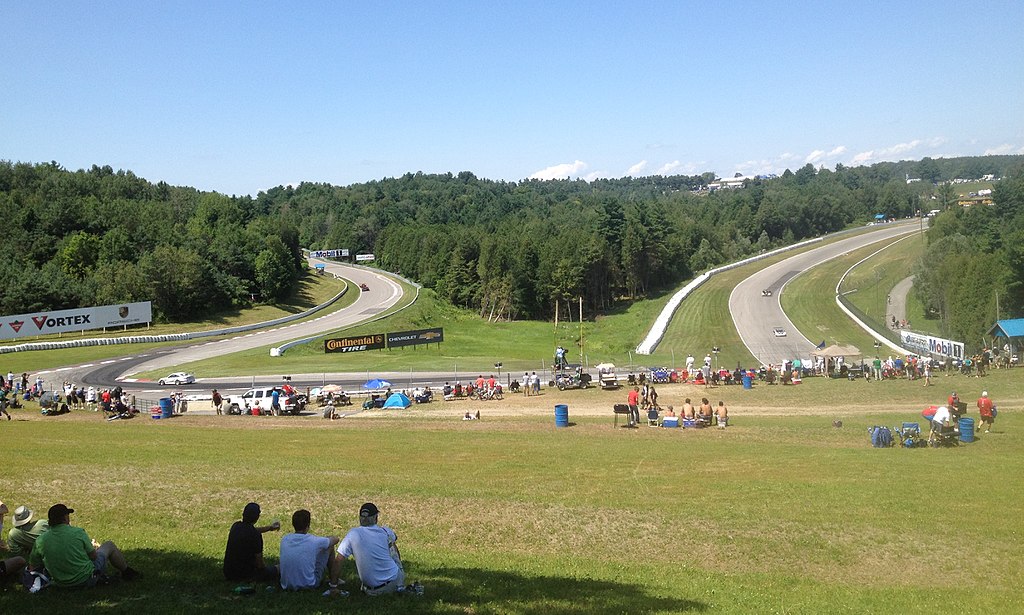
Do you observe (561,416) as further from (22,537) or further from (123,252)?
(123,252)

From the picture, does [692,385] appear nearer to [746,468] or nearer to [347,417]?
[347,417]

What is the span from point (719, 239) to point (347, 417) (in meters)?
129

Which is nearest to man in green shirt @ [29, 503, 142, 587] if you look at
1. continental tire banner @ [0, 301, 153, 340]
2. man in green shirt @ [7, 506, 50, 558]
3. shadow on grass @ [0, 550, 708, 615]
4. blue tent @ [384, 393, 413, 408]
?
shadow on grass @ [0, 550, 708, 615]

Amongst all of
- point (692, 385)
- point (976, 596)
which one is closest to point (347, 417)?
point (692, 385)

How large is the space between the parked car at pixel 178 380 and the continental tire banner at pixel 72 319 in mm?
35596

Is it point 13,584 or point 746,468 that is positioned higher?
point 13,584

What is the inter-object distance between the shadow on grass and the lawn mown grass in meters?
0.05

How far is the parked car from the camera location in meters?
54.7

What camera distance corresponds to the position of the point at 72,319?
8281cm

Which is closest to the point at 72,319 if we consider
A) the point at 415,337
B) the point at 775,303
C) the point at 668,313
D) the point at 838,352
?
the point at 415,337

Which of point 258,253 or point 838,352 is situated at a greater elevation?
point 258,253

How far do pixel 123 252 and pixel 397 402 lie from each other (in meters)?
79.6

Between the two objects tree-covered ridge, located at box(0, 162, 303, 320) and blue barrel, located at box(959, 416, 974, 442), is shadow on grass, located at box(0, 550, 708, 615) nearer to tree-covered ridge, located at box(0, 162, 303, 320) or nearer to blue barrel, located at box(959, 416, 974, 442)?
blue barrel, located at box(959, 416, 974, 442)

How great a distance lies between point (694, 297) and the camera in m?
101
